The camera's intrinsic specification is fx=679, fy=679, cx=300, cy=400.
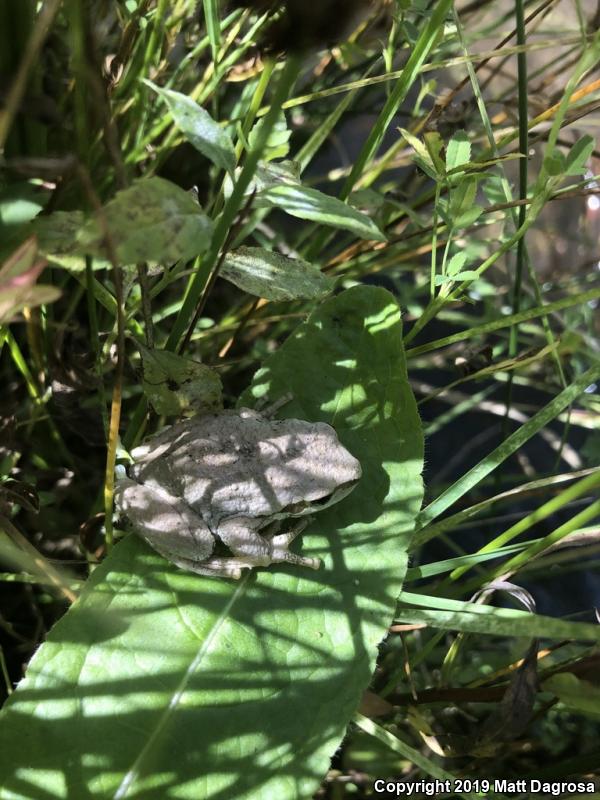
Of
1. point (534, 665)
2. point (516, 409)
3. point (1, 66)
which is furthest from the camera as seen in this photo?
point (516, 409)

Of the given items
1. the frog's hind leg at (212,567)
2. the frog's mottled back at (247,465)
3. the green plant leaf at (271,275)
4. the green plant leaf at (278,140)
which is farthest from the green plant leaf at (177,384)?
the green plant leaf at (278,140)

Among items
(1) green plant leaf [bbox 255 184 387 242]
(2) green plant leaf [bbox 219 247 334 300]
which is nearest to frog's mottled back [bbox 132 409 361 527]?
(2) green plant leaf [bbox 219 247 334 300]

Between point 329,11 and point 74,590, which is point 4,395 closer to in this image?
point 74,590

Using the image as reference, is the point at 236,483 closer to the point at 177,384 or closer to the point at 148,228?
the point at 177,384

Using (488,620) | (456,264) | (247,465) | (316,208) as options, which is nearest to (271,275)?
(316,208)

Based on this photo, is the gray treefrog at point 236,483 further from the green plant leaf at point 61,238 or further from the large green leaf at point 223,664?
the green plant leaf at point 61,238

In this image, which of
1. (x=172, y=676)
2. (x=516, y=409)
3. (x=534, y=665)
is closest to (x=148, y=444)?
(x=172, y=676)

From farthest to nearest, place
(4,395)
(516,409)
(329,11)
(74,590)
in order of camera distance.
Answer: (516,409) < (4,395) < (74,590) < (329,11)

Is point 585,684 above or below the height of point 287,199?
below
